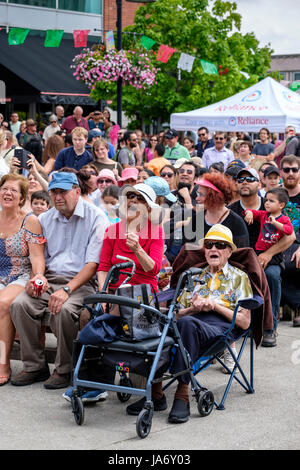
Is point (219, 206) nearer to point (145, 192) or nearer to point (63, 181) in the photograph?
point (145, 192)

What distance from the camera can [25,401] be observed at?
17.1ft

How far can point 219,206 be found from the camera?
627 centimetres

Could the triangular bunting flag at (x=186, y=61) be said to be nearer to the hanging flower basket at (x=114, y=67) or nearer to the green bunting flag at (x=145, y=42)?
the green bunting flag at (x=145, y=42)

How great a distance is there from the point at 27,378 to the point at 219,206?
2.21m

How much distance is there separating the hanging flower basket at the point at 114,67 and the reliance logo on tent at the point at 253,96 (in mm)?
2351

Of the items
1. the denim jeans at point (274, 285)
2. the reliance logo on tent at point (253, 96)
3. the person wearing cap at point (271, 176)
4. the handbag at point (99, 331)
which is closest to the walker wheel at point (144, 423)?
the handbag at point (99, 331)

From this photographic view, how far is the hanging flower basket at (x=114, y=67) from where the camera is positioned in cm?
1641

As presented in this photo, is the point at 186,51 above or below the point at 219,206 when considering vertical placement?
above

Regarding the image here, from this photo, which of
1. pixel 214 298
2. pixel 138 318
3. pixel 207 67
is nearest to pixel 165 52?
pixel 207 67

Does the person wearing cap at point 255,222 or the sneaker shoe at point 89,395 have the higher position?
the person wearing cap at point 255,222
